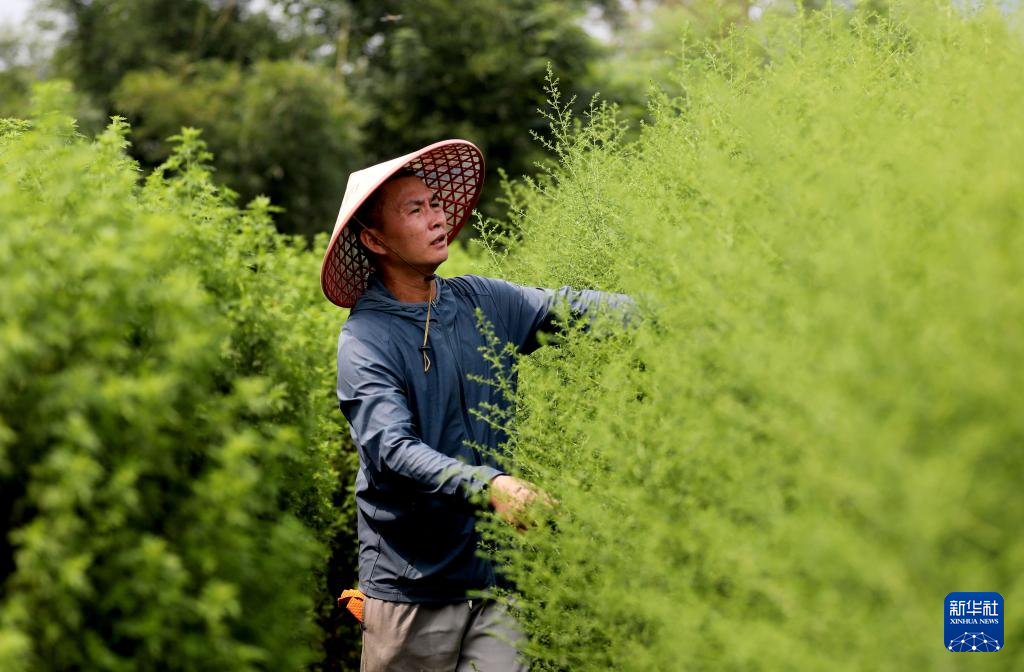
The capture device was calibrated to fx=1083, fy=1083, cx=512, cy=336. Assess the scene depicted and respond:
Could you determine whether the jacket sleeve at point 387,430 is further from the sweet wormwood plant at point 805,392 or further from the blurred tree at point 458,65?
the blurred tree at point 458,65

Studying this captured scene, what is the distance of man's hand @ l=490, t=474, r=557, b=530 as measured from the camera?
3.05 meters

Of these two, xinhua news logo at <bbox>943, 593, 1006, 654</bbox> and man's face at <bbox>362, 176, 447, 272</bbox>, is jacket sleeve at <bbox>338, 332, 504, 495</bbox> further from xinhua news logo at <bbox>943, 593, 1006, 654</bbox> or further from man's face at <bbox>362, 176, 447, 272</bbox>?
xinhua news logo at <bbox>943, 593, 1006, 654</bbox>

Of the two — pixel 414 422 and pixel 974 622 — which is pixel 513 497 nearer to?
pixel 414 422

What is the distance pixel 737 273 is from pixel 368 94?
78.4ft

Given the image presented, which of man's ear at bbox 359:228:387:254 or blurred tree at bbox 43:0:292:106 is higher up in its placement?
blurred tree at bbox 43:0:292:106

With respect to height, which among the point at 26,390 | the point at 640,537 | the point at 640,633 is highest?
the point at 26,390

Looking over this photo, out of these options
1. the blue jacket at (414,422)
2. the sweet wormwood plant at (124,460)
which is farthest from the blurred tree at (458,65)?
the sweet wormwood plant at (124,460)

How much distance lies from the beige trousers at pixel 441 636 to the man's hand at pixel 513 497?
26.7 inches

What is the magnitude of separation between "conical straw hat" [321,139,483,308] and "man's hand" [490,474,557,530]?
1.26 m

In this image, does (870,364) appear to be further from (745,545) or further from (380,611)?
(380,611)

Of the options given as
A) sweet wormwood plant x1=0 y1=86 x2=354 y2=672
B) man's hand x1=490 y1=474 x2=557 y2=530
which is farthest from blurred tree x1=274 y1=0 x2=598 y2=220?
sweet wormwood plant x1=0 y1=86 x2=354 y2=672

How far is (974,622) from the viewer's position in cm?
211

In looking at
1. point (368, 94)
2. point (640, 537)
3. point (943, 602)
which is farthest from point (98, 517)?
point (368, 94)

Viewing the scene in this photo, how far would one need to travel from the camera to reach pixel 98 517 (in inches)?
88.5
